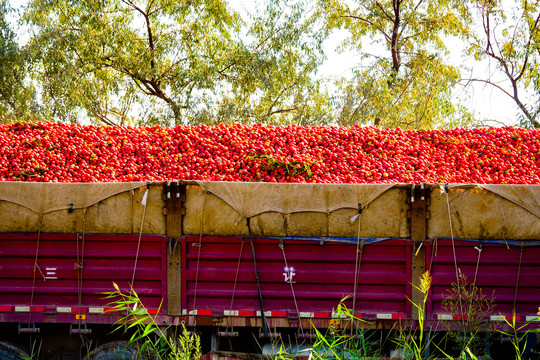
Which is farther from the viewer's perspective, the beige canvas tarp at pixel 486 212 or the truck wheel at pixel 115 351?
the truck wheel at pixel 115 351

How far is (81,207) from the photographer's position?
6.45m

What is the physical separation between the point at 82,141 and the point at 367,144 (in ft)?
19.8

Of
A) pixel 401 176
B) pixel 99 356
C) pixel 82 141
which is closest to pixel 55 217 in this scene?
pixel 99 356

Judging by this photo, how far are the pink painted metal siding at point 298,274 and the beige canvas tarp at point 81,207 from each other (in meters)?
0.64

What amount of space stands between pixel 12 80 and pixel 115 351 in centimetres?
2022

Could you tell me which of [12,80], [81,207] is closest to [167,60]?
[12,80]

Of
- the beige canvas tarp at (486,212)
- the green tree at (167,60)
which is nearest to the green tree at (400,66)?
the green tree at (167,60)

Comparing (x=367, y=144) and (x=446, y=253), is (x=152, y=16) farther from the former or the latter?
(x=446, y=253)

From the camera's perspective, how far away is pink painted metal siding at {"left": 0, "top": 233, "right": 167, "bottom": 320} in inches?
252

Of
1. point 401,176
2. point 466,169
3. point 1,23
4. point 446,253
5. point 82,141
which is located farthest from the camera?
point 1,23

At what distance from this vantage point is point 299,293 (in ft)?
20.5

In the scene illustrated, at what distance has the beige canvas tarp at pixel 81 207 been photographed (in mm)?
6398

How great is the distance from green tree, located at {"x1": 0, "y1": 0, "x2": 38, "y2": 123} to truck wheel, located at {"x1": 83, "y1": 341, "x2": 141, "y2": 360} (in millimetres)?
17655

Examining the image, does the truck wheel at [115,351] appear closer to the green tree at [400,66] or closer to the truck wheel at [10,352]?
the truck wheel at [10,352]
